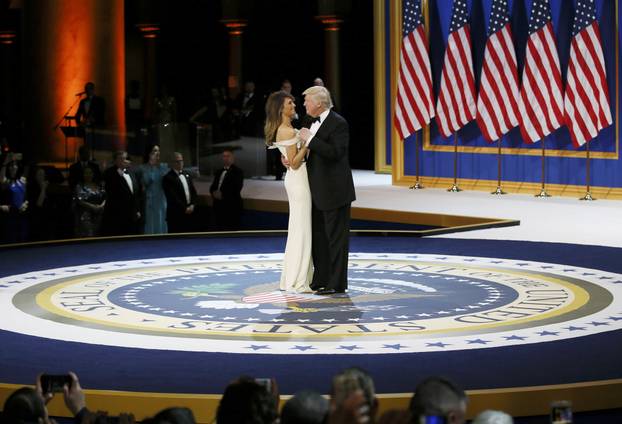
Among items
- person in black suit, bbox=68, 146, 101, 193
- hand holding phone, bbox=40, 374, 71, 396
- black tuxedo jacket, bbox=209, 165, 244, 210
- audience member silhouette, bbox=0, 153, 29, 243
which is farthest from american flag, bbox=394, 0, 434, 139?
hand holding phone, bbox=40, 374, 71, 396

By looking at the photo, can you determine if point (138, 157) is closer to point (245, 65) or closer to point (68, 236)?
point (68, 236)

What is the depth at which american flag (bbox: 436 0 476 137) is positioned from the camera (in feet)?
61.1

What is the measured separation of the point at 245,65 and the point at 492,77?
39.3 ft

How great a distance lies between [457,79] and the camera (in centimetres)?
1884

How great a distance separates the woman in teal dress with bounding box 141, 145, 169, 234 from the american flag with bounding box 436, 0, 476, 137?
204 inches

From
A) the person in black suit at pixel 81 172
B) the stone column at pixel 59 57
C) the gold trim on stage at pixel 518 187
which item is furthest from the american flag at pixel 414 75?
the stone column at pixel 59 57

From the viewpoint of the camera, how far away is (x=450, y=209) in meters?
16.3

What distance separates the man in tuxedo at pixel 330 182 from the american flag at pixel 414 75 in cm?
922

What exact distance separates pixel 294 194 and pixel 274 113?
2.05ft

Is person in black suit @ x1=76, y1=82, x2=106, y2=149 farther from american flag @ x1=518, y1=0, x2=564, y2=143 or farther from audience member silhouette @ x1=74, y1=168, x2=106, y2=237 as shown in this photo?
american flag @ x1=518, y1=0, x2=564, y2=143

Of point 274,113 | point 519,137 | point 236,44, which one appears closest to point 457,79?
point 519,137

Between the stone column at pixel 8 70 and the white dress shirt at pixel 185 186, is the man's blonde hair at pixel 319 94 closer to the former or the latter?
the white dress shirt at pixel 185 186

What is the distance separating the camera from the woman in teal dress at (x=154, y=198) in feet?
50.1

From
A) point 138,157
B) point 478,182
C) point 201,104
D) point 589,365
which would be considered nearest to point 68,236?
point 138,157
